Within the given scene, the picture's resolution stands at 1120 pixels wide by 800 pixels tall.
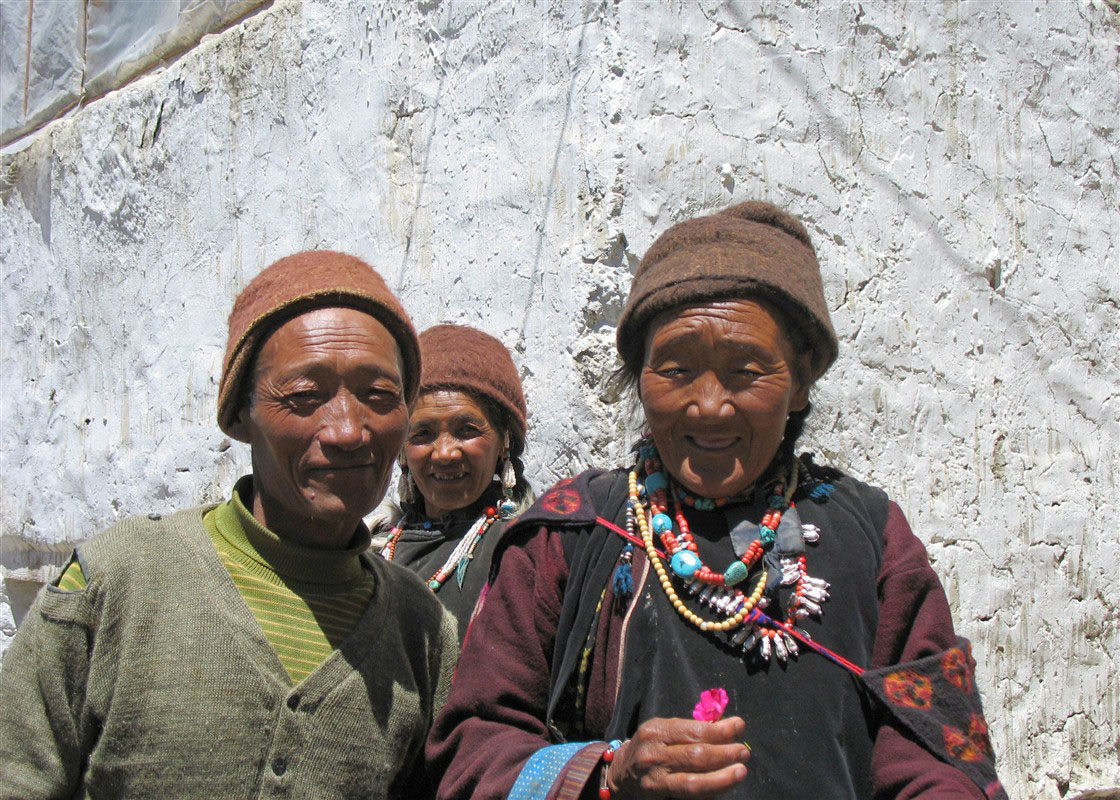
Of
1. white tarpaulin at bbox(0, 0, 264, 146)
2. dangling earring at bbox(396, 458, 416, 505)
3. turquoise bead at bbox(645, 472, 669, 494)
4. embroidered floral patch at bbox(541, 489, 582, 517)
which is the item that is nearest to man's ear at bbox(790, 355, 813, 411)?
turquoise bead at bbox(645, 472, 669, 494)

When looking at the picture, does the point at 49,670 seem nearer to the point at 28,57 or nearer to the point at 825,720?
the point at 825,720

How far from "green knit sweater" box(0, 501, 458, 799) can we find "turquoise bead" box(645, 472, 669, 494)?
608mm

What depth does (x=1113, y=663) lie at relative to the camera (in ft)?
14.0

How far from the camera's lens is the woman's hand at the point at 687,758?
1.42 m

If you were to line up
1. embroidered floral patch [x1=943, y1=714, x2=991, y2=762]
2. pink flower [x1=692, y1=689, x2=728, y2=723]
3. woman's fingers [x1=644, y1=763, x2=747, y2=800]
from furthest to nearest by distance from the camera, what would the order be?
embroidered floral patch [x1=943, y1=714, x2=991, y2=762] → pink flower [x1=692, y1=689, x2=728, y2=723] → woman's fingers [x1=644, y1=763, x2=747, y2=800]

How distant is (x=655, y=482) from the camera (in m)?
1.90

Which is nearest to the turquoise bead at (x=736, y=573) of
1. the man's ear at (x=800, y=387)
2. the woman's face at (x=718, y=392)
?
the woman's face at (x=718, y=392)

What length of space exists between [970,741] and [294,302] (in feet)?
4.39

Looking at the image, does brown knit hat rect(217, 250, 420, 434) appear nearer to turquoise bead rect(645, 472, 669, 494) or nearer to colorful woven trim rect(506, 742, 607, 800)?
turquoise bead rect(645, 472, 669, 494)

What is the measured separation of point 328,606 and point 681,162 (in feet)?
6.48

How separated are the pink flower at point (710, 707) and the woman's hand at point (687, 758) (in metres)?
0.06

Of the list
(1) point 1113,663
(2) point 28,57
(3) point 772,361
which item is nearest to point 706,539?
(3) point 772,361

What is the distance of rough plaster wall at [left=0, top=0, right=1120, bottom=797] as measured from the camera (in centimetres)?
326

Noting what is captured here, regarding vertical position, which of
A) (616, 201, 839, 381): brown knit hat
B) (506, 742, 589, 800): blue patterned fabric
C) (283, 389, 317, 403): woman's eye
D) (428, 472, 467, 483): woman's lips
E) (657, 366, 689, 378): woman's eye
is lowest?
(506, 742, 589, 800): blue patterned fabric
